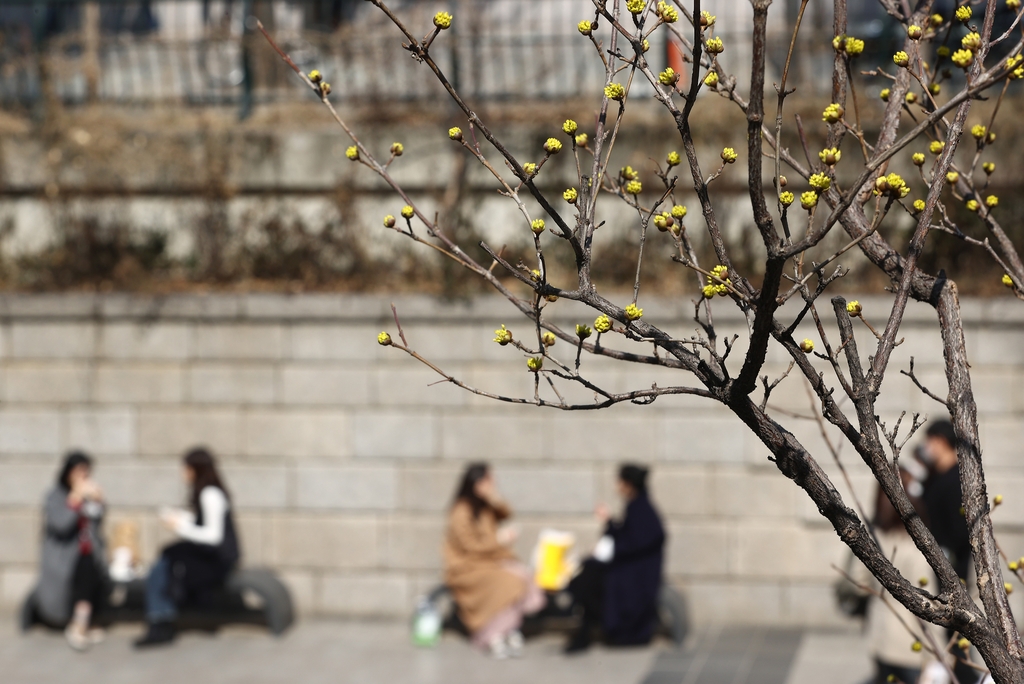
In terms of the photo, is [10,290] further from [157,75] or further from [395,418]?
[395,418]

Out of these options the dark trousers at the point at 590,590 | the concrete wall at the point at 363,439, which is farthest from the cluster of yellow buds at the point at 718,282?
the dark trousers at the point at 590,590

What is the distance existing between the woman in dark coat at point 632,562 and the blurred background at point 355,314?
0.58 meters

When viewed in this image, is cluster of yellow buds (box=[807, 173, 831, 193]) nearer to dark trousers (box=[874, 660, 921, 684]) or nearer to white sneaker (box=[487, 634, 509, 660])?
dark trousers (box=[874, 660, 921, 684])

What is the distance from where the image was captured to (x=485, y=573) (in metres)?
8.62

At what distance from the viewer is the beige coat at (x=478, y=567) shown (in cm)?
861

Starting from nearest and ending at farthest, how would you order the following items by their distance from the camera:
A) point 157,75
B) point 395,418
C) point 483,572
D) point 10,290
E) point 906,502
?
point 906,502
point 483,572
point 395,418
point 10,290
point 157,75

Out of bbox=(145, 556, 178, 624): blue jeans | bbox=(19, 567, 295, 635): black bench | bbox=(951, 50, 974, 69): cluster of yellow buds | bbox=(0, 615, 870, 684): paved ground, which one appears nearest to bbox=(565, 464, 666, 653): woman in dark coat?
bbox=(0, 615, 870, 684): paved ground

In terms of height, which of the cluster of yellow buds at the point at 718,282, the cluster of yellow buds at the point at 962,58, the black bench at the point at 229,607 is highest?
the cluster of yellow buds at the point at 962,58

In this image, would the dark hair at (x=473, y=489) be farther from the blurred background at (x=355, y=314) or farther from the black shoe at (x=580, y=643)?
the black shoe at (x=580, y=643)

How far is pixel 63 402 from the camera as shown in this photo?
944cm

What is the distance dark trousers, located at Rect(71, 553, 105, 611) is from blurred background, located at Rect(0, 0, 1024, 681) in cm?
64

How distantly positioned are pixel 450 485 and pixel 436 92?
11.6 ft

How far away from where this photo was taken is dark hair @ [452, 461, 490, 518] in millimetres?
8547

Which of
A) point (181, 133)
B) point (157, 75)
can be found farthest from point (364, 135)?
point (157, 75)
